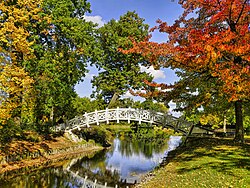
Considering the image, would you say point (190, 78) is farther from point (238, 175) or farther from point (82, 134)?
point (82, 134)

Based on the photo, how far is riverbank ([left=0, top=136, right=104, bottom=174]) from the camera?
14764mm

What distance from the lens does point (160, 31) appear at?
49.9ft

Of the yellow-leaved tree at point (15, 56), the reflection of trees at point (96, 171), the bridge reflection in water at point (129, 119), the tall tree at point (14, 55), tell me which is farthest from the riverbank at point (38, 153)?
the tall tree at point (14, 55)

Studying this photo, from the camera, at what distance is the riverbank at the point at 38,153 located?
14.8 meters

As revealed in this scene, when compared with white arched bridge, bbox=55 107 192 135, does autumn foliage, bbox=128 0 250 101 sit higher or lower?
higher

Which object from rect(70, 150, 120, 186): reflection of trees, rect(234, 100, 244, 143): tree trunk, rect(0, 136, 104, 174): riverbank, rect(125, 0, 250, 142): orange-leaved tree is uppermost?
rect(125, 0, 250, 142): orange-leaved tree

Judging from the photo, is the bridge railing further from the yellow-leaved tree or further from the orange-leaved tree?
the yellow-leaved tree

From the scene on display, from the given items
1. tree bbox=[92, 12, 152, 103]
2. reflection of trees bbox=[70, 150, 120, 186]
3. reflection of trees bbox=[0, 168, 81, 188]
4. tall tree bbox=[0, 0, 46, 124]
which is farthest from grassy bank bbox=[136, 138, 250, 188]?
tree bbox=[92, 12, 152, 103]

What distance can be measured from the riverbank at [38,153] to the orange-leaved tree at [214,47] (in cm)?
925

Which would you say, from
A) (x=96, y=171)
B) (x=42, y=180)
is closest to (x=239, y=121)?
(x=96, y=171)

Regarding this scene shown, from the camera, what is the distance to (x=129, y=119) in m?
21.0

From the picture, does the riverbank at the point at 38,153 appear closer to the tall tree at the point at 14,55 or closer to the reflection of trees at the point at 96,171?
the reflection of trees at the point at 96,171

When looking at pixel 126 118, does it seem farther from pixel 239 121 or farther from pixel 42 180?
pixel 42 180

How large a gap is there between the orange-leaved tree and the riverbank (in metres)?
9.25
